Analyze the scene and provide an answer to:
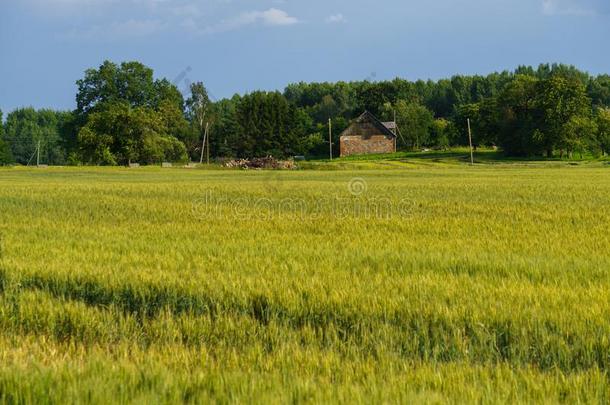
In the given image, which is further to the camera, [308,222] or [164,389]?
[308,222]

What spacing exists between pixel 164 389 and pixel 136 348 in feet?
3.22

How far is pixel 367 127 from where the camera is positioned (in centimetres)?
10950

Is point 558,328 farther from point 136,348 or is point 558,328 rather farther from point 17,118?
point 17,118

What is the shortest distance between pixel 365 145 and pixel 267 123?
62.5ft

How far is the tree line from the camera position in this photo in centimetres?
8569

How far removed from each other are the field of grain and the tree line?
81222 millimetres

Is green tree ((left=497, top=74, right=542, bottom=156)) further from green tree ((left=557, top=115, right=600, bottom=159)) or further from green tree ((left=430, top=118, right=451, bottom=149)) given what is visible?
green tree ((left=430, top=118, right=451, bottom=149))

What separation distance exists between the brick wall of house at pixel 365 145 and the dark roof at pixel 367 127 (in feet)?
2.31

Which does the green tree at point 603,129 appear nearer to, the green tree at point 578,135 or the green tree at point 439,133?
the green tree at point 578,135

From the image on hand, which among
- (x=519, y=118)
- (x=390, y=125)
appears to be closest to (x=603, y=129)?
(x=519, y=118)

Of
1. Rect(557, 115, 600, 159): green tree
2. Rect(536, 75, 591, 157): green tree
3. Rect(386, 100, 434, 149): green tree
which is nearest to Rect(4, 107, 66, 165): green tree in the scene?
Rect(386, 100, 434, 149): green tree

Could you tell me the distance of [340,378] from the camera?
11.3ft

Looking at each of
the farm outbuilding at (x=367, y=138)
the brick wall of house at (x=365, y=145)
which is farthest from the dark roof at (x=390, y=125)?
the brick wall of house at (x=365, y=145)

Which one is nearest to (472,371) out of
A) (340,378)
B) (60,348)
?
(340,378)
